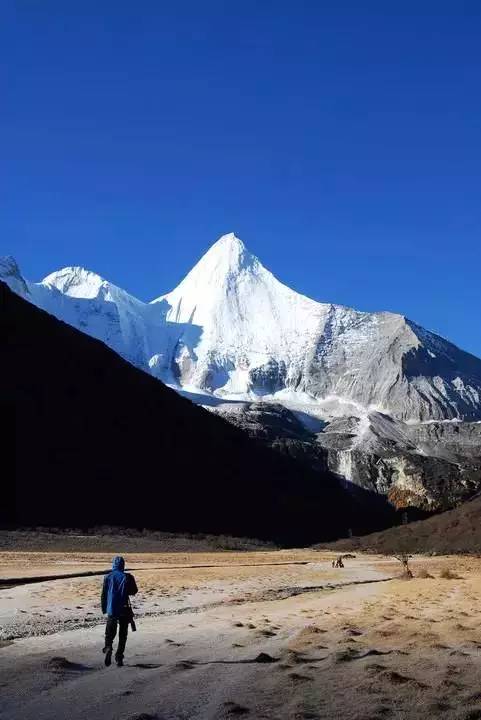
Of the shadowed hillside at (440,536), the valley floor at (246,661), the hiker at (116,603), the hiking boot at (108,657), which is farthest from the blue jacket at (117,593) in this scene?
the shadowed hillside at (440,536)

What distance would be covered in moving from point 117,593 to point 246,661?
264 cm

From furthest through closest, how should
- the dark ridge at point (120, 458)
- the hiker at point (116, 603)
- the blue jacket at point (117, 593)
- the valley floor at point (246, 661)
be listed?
the dark ridge at point (120, 458), the blue jacket at point (117, 593), the hiker at point (116, 603), the valley floor at point (246, 661)

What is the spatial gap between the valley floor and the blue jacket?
3.04ft

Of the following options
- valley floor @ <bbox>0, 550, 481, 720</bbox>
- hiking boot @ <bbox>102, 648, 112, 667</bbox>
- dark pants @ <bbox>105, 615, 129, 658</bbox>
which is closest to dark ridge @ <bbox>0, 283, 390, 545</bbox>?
valley floor @ <bbox>0, 550, 481, 720</bbox>

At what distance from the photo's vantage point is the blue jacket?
14023 millimetres

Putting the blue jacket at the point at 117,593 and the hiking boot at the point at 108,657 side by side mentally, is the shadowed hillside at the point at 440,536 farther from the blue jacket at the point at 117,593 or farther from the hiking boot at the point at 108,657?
the hiking boot at the point at 108,657

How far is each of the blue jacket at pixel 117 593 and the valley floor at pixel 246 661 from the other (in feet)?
3.04

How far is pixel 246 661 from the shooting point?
45.0 feet

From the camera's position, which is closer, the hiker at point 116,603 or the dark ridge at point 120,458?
the hiker at point 116,603

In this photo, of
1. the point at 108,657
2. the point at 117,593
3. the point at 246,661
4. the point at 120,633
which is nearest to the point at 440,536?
the point at 246,661

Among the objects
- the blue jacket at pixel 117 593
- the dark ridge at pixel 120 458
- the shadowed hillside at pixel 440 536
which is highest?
the dark ridge at pixel 120 458

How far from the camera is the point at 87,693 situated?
1109 cm

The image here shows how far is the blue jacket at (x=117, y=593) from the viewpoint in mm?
14023

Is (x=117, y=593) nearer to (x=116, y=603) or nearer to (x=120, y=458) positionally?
(x=116, y=603)
